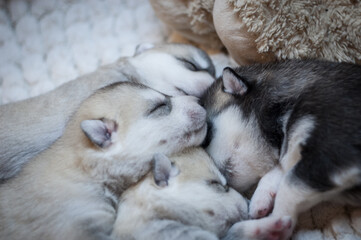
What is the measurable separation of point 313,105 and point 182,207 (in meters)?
Result: 0.97

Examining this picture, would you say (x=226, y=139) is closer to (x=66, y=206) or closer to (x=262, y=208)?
(x=262, y=208)

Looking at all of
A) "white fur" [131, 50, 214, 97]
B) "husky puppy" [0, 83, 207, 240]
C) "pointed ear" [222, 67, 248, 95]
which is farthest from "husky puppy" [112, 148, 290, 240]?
"white fur" [131, 50, 214, 97]

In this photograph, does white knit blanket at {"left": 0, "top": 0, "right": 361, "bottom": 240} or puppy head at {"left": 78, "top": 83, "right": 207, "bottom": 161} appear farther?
white knit blanket at {"left": 0, "top": 0, "right": 361, "bottom": 240}

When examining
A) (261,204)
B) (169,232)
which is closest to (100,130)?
(169,232)

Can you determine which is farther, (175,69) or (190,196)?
(175,69)

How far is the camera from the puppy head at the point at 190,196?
2.38 m

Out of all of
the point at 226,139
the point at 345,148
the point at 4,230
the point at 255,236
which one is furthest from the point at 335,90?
the point at 4,230

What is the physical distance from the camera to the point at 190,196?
2.43 meters

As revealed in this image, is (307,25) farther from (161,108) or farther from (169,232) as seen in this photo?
(169,232)

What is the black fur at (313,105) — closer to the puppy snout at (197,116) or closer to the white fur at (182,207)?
the puppy snout at (197,116)

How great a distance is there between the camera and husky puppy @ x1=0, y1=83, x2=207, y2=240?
7.86 feet

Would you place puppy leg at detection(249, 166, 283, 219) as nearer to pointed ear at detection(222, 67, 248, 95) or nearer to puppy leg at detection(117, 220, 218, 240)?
puppy leg at detection(117, 220, 218, 240)

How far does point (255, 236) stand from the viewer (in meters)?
2.33

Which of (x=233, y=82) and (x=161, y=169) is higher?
(x=233, y=82)
